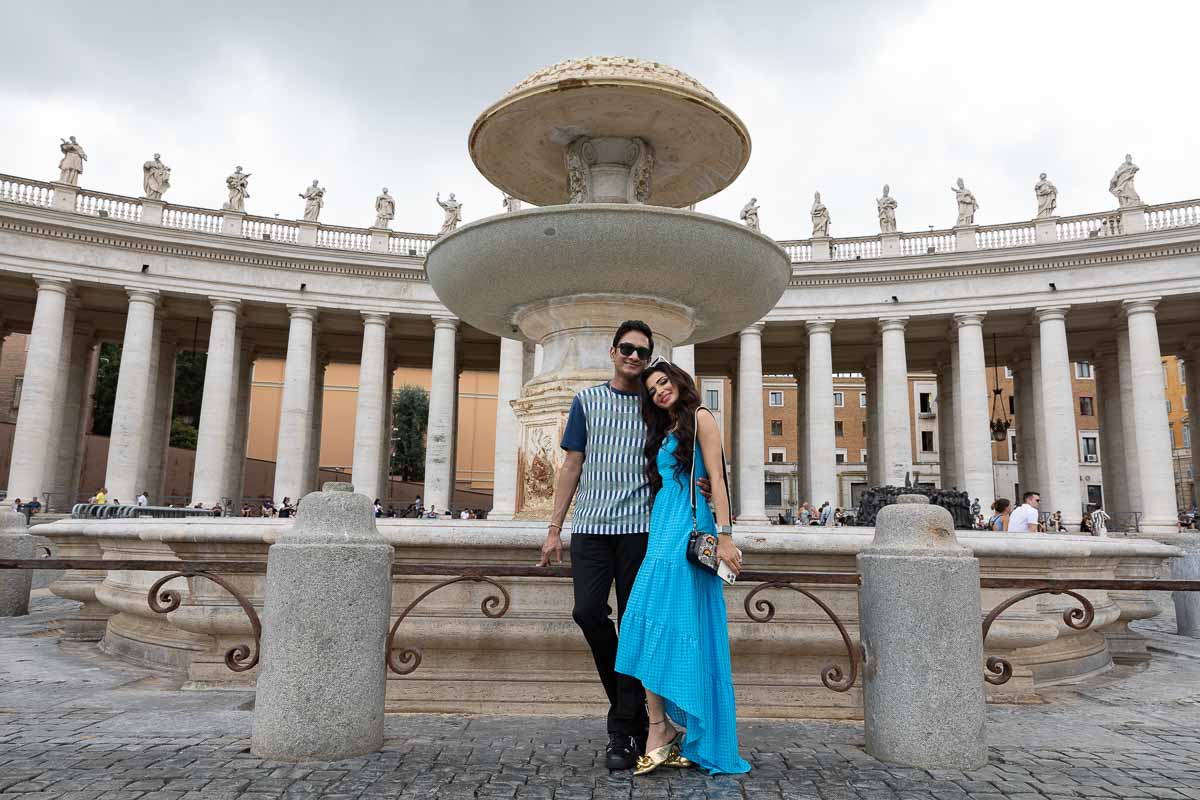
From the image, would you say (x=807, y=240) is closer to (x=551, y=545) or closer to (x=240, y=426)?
(x=240, y=426)

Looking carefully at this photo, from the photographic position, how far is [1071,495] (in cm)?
3366

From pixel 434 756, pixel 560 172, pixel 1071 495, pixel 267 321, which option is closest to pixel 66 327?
pixel 267 321

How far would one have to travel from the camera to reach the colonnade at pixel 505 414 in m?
33.0

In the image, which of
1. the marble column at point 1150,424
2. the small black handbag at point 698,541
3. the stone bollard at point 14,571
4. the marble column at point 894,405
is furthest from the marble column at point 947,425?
the small black handbag at point 698,541

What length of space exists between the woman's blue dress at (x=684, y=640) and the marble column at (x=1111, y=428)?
135ft

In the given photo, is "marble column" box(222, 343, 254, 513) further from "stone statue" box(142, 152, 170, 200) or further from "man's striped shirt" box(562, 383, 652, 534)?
"man's striped shirt" box(562, 383, 652, 534)

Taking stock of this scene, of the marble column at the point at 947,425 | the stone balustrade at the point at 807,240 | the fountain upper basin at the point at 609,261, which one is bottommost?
the fountain upper basin at the point at 609,261

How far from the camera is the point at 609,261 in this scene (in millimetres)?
8359

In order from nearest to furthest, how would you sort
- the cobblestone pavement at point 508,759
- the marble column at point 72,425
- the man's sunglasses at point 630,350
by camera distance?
the cobblestone pavement at point 508,759
the man's sunglasses at point 630,350
the marble column at point 72,425

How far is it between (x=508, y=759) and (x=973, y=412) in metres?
35.2

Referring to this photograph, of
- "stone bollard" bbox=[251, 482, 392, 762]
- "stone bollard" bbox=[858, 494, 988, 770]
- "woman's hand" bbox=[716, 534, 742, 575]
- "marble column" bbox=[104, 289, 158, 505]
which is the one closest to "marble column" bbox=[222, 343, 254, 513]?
"marble column" bbox=[104, 289, 158, 505]

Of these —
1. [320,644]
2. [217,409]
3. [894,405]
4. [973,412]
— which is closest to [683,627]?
[320,644]

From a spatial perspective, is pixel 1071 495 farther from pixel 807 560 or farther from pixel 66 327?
pixel 66 327

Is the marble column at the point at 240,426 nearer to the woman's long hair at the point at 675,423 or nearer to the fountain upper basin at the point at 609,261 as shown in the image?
the fountain upper basin at the point at 609,261
